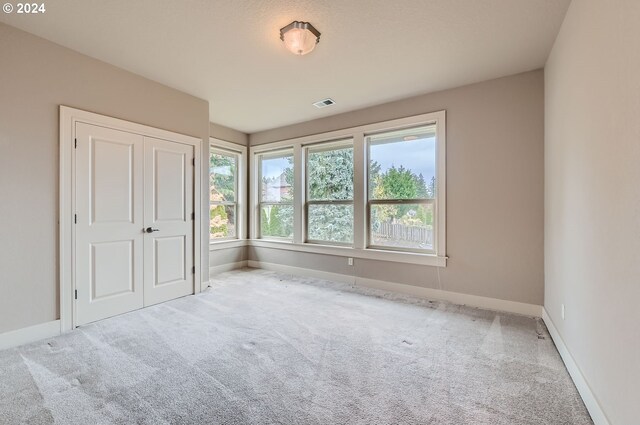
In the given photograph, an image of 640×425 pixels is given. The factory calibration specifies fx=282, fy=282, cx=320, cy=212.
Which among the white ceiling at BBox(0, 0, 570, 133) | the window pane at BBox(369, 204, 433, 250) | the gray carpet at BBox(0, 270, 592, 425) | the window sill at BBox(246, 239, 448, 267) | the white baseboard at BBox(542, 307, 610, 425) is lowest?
the gray carpet at BBox(0, 270, 592, 425)

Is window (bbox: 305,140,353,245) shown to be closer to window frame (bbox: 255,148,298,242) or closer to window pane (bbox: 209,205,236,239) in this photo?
window frame (bbox: 255,148,298,242)

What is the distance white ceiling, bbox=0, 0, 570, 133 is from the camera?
2.15 meters

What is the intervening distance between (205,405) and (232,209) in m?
4.14

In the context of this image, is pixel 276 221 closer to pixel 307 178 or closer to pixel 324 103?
pixel 307 178

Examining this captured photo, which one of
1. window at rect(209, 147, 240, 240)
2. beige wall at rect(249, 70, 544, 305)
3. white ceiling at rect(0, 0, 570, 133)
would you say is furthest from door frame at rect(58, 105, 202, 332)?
beige wall at rect(249, 70, 544, 305)

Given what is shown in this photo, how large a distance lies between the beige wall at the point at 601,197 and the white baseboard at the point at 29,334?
4.06 meters

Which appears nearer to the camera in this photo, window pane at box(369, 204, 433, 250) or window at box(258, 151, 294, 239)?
window pane at box(369, 204, 433, 250)

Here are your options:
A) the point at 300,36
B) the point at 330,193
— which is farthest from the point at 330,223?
the point at 300,36

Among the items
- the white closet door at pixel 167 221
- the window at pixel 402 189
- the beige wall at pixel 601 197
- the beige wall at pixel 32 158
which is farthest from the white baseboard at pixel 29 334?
the beige wall at pixel 601 197

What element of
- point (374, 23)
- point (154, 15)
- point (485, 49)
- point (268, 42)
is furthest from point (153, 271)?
point (485, 49)

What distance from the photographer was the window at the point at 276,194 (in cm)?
529

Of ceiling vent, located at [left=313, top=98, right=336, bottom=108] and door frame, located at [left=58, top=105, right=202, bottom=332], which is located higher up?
ceiling vent, located at [left=313, top=98, right=336, bottom=108]

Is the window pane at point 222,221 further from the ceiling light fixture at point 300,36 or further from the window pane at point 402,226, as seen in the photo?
the ceiling light fixture at point 300,36

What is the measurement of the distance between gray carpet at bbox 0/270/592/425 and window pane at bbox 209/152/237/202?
2.48m
